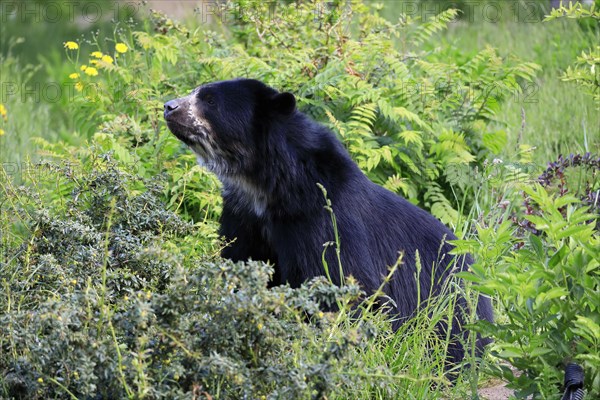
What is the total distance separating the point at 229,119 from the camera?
200 inches

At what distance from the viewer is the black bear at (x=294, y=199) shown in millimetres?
4742

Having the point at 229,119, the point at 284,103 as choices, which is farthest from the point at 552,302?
the point at 229,119

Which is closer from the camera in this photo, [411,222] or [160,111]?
[411,222]

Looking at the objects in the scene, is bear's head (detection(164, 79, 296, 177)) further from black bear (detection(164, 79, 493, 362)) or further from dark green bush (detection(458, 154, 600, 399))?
dark green bush (detection(458, 154, 600, 399))

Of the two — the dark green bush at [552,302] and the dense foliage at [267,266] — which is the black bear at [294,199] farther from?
the dark green bush at [552,302]

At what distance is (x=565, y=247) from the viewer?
3369 mm

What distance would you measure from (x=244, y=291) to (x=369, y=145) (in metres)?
3.11

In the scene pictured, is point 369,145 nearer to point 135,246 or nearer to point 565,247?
point 135,246

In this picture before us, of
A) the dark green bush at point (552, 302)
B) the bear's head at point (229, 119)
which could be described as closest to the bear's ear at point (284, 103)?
the bear's head at point (229, 119)

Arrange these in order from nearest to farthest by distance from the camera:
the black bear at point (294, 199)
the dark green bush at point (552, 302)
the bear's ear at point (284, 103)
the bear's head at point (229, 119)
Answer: the dark green bush at point (552, 302) → the black bear at point (294, 199) → the bear's ear at point (284, 103) → the bear's head at point (229, 119)

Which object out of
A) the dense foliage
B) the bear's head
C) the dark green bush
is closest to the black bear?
the bear's head

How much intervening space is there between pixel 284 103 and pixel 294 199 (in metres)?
0.55

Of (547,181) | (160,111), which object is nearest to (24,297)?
(160,111)

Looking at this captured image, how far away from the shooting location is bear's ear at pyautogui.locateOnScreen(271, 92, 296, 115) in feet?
16.1
